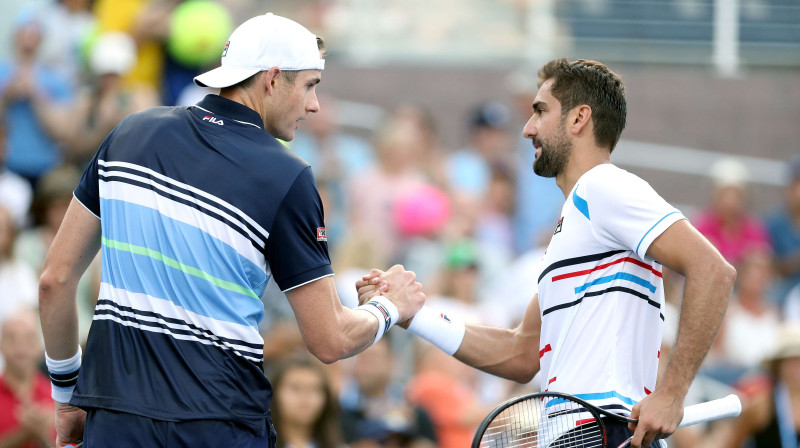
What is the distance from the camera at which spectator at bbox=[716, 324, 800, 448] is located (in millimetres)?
7324

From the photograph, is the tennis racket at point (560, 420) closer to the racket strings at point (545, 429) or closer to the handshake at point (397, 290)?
the racket strings at point (545, 429)

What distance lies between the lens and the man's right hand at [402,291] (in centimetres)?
454

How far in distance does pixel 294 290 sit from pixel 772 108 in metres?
9.39

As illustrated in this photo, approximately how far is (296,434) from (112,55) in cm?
369

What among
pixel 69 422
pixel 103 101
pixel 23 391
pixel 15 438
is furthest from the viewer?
pixel 103 101

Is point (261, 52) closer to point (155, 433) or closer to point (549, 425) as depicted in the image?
point (155, 433)

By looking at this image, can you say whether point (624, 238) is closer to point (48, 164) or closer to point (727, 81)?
point (48, 164)

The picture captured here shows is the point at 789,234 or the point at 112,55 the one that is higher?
the point at 112,55

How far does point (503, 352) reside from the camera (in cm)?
469

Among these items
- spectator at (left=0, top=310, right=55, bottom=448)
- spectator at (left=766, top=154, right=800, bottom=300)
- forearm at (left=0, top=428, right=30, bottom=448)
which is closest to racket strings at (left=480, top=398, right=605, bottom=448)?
spectator at (left=0, top=310, right=55, bottom=448)

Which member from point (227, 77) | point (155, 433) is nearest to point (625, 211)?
point (227, 77)

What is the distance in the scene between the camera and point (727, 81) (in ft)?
39.5

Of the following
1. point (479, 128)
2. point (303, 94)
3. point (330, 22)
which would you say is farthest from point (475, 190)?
point (303, 94)

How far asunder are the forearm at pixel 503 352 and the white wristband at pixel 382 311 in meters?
0.41
